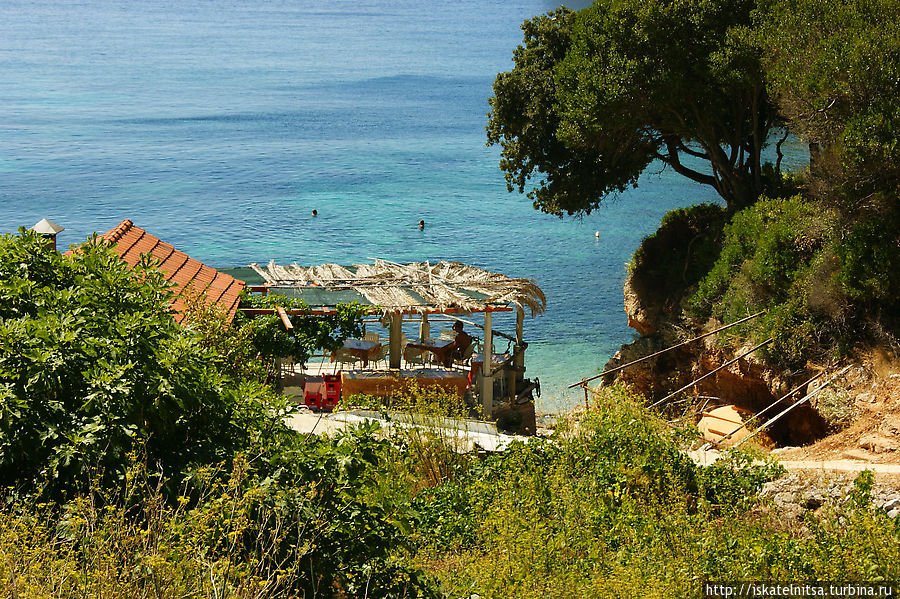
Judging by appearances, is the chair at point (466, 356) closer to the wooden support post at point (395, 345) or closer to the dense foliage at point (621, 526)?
the wooden support post at point (395, 345)

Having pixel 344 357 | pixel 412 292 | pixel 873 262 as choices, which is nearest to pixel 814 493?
pixel 873 262

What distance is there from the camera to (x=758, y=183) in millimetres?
19047

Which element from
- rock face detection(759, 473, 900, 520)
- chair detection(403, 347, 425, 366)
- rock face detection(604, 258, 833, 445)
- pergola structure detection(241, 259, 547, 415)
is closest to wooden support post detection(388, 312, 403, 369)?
pergola structure detection(241, 259, 547, 415)

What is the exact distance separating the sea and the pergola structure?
1.91m

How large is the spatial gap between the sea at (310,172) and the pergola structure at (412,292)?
6.26ft

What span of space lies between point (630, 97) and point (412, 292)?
6256mm

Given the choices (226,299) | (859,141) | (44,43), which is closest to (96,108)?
(44,43)

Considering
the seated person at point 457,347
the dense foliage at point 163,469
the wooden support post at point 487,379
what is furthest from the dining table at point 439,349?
the dense foliage at point 163,469

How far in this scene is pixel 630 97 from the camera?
18172 millimetres

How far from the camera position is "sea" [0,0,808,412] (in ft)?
133

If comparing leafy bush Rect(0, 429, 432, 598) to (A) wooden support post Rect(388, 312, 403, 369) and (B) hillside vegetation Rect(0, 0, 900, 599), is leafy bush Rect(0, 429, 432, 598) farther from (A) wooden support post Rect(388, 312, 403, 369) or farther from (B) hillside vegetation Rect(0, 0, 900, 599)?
(A) wooden support post Rect(388, 312, 403, 369)

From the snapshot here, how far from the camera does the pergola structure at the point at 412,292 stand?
55.4 ft

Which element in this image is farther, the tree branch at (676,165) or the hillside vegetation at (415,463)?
the tree branch at (676,165)

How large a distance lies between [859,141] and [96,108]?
7635 cm
